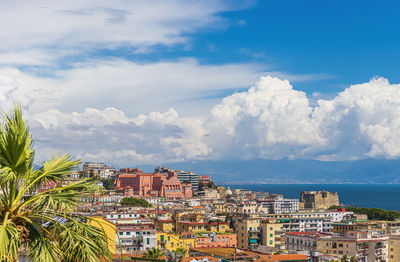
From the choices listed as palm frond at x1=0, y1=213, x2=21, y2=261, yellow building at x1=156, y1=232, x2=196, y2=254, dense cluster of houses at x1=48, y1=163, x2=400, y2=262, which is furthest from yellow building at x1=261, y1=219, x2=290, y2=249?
palm frond at x1=0, y1=213, x2=21, y2=261

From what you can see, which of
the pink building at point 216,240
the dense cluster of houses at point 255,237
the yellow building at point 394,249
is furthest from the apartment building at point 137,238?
the yellow building at point 394,249

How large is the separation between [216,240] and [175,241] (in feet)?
27.9

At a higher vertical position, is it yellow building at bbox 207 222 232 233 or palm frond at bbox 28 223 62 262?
palm frond at bbox 28 223 62 262

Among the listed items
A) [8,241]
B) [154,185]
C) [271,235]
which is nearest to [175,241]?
[271,235]

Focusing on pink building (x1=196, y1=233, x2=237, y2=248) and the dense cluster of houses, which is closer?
the dense cluster of houses

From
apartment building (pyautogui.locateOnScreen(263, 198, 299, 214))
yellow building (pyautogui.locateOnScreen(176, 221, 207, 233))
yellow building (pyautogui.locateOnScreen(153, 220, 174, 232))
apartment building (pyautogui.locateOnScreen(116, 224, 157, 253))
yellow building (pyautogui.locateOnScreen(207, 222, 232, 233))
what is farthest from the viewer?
apartment building (pyautogui.locateOnScreen(263, 198, 299, 214))

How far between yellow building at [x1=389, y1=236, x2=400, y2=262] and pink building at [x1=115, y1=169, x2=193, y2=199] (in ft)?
392

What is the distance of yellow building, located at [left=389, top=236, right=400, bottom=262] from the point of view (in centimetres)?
6838

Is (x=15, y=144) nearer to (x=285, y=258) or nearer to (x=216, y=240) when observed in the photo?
(x=285, y=258)

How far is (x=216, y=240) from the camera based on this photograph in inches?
2965

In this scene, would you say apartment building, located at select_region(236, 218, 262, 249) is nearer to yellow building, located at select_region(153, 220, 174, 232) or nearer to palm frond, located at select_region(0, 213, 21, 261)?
yellow building, located at select_region(153, 220, 174, 232)

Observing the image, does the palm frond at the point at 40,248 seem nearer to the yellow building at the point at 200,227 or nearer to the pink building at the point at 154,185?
the yellow building at the point at 200,227

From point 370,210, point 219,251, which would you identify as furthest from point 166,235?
point 370,210

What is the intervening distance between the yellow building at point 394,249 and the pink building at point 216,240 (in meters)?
20.4
